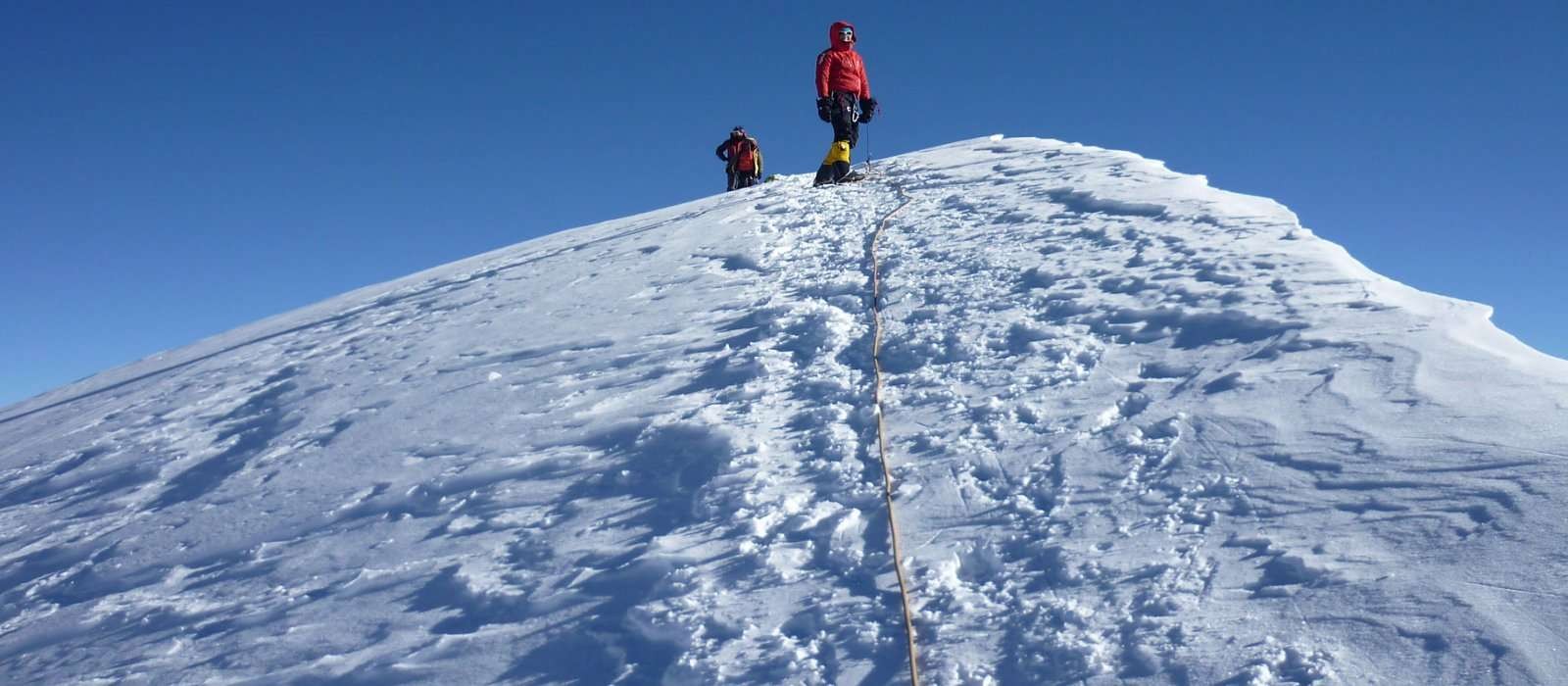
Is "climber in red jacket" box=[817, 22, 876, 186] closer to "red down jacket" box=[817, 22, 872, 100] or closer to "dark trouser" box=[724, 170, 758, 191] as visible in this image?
"red down jacket" box=[817, 22, 872, 100]

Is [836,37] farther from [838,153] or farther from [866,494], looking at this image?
[866,494]

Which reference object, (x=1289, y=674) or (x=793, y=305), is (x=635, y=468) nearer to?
(x=793, y=305)

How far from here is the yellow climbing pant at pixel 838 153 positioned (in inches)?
410

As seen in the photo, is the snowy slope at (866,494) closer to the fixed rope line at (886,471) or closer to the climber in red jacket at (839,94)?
the fixed rope line at (886,471)

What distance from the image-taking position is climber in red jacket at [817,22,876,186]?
10.3m

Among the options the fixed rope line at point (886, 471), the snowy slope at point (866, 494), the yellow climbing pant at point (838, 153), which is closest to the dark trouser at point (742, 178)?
the yellow climbing pant at point (838, 153)

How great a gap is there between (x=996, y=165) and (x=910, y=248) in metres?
3.24

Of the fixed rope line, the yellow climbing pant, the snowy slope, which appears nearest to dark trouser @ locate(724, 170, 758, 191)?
the yellow climbing pant

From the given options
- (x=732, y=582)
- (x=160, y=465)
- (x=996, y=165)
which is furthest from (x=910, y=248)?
(x=160, y=465)

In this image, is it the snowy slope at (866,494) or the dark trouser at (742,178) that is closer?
the snowy slope at (866,494)

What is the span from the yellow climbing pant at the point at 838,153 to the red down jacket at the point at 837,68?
1.73 feet

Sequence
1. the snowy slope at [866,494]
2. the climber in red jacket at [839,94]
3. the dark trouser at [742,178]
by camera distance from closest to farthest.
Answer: the snowy slope at [866,494] < the climber in red jacket at [839,94] < the dark trouser at [742,178]

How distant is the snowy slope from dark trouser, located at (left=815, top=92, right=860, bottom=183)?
14.2ft

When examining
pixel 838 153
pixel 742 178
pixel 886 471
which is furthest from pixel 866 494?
pixel 742 178
